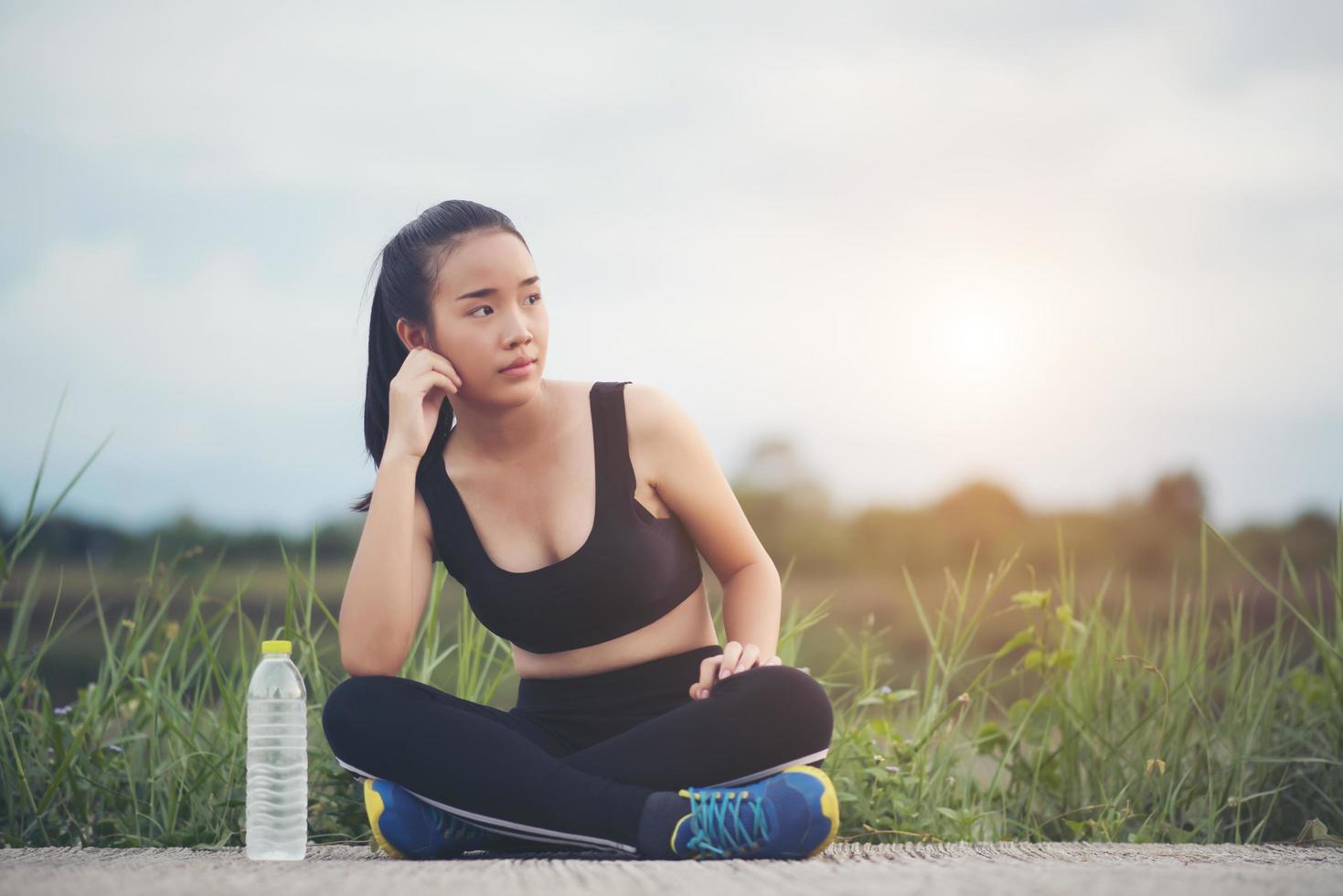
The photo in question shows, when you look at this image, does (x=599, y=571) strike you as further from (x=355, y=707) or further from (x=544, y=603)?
(x=355, y=707)

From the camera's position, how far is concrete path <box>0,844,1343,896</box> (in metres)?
1.69

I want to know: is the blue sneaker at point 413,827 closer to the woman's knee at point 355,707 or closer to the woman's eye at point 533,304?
the woman's knee at point 355,707

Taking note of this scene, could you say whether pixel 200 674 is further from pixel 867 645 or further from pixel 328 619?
pixel 867 645

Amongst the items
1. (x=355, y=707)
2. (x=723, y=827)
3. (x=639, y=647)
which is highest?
(x=639, y=647)

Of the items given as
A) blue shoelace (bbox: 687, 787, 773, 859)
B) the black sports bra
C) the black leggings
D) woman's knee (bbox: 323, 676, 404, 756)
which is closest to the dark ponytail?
the black sports bra

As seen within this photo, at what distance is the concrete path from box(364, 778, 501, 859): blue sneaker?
5.2 inches

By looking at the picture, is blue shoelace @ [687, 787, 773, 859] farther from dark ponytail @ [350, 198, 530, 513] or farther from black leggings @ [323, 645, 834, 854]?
dark ponytail @ [350, 198, 530, 513]

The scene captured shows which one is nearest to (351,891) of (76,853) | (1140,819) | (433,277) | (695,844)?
(695,844)

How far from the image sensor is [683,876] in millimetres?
1854

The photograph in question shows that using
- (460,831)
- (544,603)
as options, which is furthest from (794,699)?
(460,831)

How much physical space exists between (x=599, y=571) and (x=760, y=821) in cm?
68

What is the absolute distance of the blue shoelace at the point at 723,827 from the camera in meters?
2.26

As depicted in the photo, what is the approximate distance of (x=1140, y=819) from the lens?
339 centimetres

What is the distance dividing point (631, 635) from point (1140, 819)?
1.67 meters
